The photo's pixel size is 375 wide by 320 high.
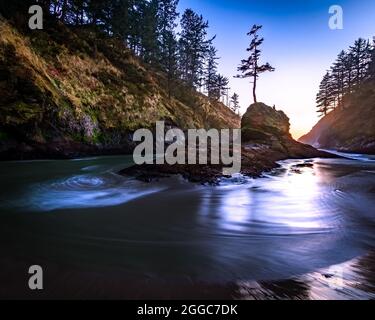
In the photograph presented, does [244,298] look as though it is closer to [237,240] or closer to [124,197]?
[237,240]

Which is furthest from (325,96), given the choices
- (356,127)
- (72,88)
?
(72,88)

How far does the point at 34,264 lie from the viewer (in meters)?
3.69

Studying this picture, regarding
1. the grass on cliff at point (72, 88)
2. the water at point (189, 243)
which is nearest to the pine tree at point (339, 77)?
the grass on cliff at point (72, 88)

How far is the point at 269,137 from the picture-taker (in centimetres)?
2211

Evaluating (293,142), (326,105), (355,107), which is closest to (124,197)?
(293,142)

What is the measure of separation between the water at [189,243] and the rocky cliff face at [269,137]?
37.1 ft

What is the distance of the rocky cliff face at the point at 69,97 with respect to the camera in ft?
50.4

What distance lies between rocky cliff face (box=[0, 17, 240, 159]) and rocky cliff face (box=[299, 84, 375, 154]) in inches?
886

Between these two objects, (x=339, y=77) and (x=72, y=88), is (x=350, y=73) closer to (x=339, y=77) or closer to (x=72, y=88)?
(x=339, y=77)

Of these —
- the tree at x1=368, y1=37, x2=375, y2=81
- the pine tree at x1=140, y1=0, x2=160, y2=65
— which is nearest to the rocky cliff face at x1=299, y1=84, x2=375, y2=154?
the tree at x1=368, y1=37, x2=375, y2=81

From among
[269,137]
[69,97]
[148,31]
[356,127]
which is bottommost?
[269,137]

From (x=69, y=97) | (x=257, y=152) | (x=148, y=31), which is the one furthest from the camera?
(x=148, y=31)

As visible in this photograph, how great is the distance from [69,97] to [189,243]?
58.9 ft

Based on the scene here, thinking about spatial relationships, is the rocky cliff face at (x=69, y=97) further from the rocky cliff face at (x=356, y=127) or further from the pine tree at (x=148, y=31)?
the rocky cliff face at (x=356, y=127)
